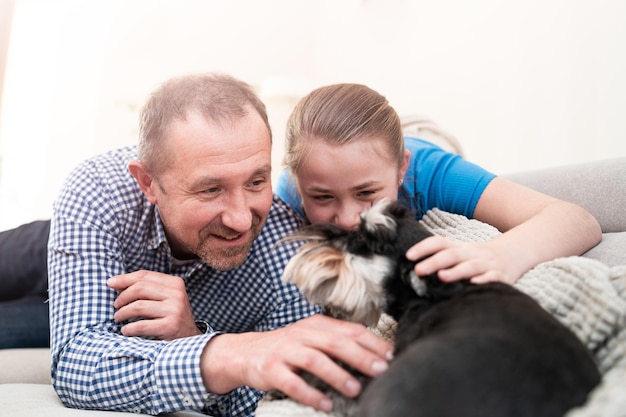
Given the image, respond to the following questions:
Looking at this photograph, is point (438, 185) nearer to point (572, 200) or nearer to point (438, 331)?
point (572, 200)

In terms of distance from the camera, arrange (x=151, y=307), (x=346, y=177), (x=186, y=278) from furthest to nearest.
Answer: (x=186, y=278) → (x=346, y=177) → (x=151, y=307)

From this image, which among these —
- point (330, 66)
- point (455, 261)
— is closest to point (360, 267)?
point (455, 261)

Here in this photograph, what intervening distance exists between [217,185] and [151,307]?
379mm

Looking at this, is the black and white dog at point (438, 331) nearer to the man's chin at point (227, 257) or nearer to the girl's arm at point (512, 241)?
the girl's arm at point (512, 241)

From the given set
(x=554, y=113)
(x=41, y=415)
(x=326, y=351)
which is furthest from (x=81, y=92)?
(x=326, y=351)

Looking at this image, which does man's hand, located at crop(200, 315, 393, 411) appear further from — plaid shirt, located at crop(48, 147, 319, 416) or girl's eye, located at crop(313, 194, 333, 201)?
girl's eye, located at crop(313, 194, 333, 201)

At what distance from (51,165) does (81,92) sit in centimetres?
68

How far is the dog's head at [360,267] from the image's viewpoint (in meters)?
1.09

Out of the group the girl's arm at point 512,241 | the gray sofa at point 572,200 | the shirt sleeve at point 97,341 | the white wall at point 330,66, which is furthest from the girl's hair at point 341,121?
the white wall at point 330,66

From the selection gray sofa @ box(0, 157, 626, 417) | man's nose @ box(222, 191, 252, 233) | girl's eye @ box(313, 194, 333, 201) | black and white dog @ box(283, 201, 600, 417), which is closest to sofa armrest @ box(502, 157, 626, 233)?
gray sofa @ box(0, 157, 626, 417)

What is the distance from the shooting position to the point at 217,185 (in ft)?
5.21

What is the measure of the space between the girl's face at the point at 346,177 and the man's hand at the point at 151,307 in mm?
481

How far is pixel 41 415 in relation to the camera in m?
1.26

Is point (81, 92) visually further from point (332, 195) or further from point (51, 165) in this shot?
point (332, 195)
